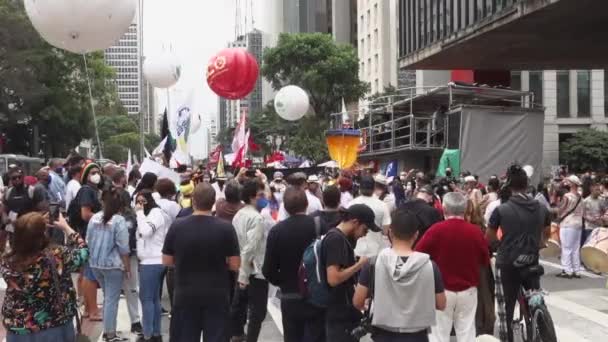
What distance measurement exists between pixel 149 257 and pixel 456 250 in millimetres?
3251

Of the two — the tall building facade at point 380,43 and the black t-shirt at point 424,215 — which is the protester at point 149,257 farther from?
the tall building facade at point 380,43

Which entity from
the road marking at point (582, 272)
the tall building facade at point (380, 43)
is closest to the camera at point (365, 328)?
the road marking at point (582, 272)

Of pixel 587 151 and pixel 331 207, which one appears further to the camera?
pixel 587 151

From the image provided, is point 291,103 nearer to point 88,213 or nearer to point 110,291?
point 88,213

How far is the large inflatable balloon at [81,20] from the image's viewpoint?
1049cm

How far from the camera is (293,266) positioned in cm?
639

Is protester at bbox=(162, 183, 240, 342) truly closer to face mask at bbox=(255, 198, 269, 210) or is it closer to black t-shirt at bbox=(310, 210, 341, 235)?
black t-shirt at bbox=(310, 210, 341, 235)

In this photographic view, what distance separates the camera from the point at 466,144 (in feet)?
72.0

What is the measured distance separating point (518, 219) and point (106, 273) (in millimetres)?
4234

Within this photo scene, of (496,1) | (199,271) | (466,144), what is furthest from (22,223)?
(496,1)

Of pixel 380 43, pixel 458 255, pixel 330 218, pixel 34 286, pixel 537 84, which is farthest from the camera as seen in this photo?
pixel 380 43

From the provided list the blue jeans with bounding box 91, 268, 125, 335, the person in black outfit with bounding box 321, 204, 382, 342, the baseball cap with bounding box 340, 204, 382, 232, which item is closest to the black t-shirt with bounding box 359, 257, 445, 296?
the person in black outfit with bounding box 321, 204, 382, 342

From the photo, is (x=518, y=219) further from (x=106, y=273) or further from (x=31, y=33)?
(x=31, y=33)

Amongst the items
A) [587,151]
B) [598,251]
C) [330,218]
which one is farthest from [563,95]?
[330,218]
